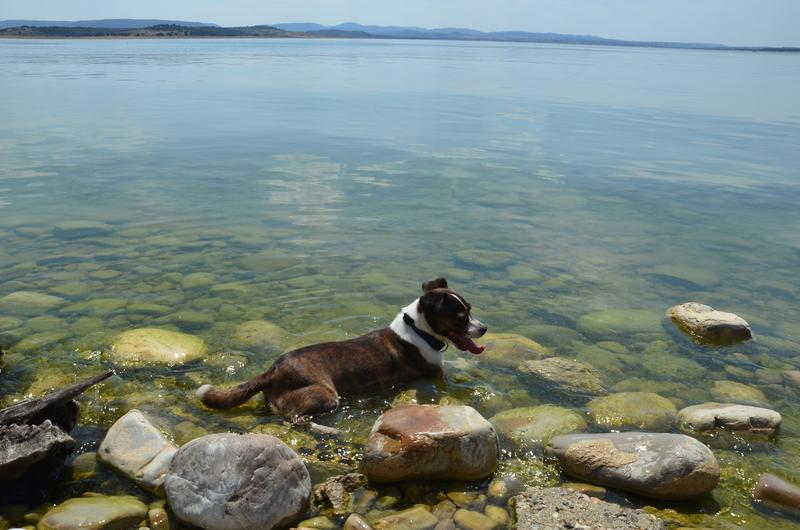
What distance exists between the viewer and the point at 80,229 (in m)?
14.8

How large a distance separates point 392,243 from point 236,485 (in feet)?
30.6

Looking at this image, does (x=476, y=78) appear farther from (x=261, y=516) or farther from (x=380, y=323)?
(x=261, y=516)

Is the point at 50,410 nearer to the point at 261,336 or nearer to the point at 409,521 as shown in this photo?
the point at 409,521

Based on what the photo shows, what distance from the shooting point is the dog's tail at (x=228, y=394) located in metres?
7.26

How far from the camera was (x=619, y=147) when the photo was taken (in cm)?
2808

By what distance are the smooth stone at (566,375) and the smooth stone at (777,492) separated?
2.15 meters

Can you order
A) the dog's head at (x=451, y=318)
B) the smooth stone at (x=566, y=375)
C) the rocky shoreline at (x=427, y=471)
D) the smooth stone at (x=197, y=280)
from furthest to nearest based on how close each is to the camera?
the smooth stone at (x=197, y=280) < the smooth stone at (x=566, y=375) < the dog's head at (x=451, y=318) < the rocky shoreline at (x=427, y=471)

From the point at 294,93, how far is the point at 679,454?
4265 centimetres

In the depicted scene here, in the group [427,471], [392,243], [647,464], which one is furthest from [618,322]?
[427,471]

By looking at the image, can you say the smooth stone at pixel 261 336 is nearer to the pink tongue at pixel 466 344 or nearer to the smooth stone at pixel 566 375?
the pink tongue at pixel 466 344

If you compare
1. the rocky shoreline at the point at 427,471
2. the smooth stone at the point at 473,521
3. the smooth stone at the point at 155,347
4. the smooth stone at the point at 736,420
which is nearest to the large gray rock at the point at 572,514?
the rocky shoreline at the point at 427,471

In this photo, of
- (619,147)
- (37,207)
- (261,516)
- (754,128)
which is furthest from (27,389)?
(754,128)

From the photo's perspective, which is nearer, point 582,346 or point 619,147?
point 582,346

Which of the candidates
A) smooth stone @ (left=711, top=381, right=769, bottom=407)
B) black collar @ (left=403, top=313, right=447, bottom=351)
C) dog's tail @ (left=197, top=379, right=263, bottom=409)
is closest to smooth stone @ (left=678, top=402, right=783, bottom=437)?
smooth stone @ (left=711, top=381, right=769, bottom=407)
